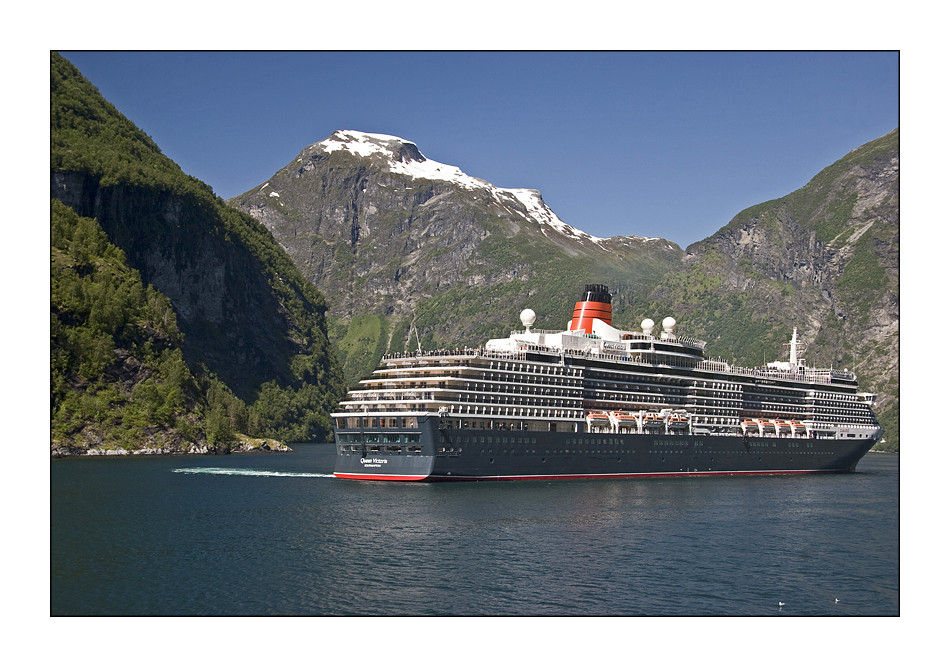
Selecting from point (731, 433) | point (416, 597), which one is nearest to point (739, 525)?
point (416, 597)

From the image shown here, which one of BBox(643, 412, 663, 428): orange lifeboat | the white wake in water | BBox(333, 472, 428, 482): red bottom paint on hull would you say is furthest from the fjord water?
the white wake in water

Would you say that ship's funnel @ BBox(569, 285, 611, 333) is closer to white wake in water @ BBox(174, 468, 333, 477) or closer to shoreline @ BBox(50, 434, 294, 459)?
white wake in water @ BBox(174, 468, 333, 477)

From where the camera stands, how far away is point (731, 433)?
363 feet

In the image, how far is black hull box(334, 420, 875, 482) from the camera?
271 feet

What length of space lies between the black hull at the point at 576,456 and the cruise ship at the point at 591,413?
0.13 m

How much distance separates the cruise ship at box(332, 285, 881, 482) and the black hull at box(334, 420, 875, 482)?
125 millimetres

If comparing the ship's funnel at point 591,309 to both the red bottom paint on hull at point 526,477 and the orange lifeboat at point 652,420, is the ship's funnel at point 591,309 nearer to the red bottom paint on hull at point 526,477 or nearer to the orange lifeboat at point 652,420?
the orange lifeboat at point 652,420

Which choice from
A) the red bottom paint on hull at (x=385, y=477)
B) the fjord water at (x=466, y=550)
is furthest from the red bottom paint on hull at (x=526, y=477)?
the fjord water at (x=466, y=550)

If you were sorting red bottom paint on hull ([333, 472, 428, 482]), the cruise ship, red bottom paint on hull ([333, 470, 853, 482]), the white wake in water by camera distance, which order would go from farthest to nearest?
1. the white wake in water
2. the cruise ship
3. red bottom paint on hull ([333, 470, 853, 482])
4. red bottom paint on hull ([333, 472, 428, 482])

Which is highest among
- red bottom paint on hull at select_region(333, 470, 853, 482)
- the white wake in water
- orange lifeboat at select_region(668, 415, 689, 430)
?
orange lifeboat at select_region(668, 415, 689, 430)

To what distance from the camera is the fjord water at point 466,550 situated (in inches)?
1666

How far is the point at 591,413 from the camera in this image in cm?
9662

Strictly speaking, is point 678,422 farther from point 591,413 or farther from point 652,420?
point 591,413

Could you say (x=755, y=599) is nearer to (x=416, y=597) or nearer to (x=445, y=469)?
(x=416, y=597)
